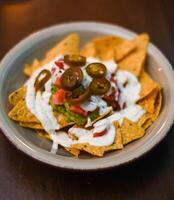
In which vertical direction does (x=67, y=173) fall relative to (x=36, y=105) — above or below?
below

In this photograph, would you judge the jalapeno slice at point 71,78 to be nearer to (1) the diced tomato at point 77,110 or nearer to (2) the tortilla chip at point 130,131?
(1) the diced tomato at point 77,110

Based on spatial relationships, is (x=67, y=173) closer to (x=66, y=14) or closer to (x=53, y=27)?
(x=53, y=27)

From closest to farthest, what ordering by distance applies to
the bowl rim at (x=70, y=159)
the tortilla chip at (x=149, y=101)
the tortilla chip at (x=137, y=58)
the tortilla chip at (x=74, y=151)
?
the bowl rim at (x=70, y=159) < the tortilla chip at (x=74, y=151) < the tortilla chip at (x=149, y=101) < the tortilla chip at (x=137, y=58)

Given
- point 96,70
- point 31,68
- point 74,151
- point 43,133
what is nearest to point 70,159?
point 74,151

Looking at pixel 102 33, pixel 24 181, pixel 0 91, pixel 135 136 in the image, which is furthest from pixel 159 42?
pixel 24 181

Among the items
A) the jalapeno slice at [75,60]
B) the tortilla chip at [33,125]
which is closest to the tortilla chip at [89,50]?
the jalapeno slice at [75,60]

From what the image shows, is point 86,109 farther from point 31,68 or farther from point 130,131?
point 31,68

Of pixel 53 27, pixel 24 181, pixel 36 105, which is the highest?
pixel 53 27
